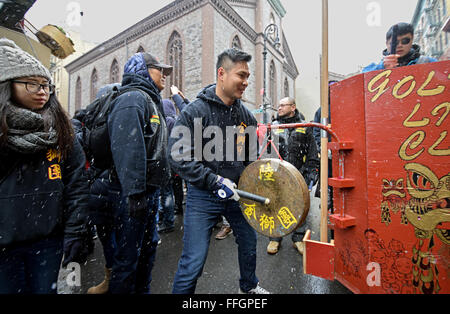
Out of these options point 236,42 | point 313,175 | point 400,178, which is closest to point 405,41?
point 400,178

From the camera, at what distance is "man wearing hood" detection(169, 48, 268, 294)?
1.80 m

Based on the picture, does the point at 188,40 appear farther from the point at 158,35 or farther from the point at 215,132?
the point at 215,132

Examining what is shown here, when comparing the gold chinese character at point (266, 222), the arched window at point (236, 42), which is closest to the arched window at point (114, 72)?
the arched window at point (236, 42)

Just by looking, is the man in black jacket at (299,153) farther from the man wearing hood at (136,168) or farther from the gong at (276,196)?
the man wearing hood at (136,168)

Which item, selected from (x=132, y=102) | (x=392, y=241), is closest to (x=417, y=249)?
(x=392, y=241)

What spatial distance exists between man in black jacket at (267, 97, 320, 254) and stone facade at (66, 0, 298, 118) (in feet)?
35.0

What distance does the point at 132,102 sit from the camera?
188cm

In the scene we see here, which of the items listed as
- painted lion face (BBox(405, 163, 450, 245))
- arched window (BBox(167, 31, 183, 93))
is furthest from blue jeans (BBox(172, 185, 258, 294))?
arched window (BBox(167, 31, 183, 93))

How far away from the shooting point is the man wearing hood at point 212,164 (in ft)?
5.90

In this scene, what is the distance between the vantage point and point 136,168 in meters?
1.78

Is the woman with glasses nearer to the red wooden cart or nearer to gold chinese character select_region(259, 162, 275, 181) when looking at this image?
gold chinese character select_region(259, 162, 275, 181)

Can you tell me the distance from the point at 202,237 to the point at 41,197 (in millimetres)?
1160

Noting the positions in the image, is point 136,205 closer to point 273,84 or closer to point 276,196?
point 276,196
